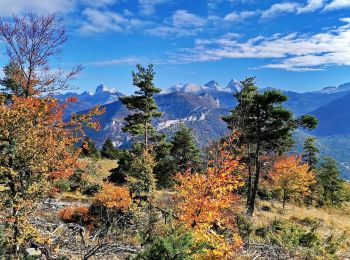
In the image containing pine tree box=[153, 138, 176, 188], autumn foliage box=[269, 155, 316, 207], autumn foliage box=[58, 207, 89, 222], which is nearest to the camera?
autumn foliage box=[58, 207, 89, 222]

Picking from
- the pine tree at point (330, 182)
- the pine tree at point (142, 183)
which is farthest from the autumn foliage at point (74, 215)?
the pine tree at point (330, 182)

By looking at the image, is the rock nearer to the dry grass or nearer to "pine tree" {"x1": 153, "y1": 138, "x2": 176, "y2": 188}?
the dry grass

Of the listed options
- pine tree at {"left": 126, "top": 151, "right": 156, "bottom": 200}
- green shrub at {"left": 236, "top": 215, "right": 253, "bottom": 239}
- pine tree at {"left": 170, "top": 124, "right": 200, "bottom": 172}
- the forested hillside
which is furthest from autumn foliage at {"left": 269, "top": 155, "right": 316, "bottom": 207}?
green shrub at {"left": 236, "top": 215, "right": 253, "bottom": 239}

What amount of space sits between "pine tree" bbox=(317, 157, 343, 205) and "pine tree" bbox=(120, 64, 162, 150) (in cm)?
2426

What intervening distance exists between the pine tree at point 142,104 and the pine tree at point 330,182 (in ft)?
79.6

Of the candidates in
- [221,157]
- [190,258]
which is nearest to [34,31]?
[221,157]

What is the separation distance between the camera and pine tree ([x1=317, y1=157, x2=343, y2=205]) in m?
46.1

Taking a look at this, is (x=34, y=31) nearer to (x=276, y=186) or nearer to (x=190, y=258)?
(x=190, y=258)

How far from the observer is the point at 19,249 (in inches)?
408

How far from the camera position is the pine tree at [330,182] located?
4606cm

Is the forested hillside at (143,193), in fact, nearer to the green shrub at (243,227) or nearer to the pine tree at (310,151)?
the green shrub at (243,227)

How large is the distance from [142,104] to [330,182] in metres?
27.6

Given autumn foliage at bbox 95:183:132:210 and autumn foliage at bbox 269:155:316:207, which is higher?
autumn foliage at bbox 95:183:132:210

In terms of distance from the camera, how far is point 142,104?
37.6 metres
